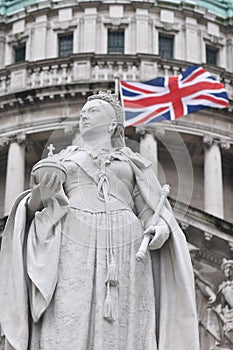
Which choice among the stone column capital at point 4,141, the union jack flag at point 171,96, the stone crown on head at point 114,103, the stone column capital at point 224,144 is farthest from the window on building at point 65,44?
the stone crown on head at point 114,103

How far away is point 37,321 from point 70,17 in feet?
144

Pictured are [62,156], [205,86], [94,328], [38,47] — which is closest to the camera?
[94,328]

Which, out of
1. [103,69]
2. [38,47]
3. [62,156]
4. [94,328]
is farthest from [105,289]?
[38,47]

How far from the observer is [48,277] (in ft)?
24.6

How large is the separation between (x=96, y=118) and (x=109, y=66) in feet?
120

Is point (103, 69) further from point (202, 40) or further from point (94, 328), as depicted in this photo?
point (94, 328)

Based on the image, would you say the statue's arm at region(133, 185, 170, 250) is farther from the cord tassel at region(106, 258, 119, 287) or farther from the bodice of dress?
the cord tassel at region(106, 258, 119, 287)

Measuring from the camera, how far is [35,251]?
25.0ft

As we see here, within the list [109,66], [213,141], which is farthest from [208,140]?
[109,66]

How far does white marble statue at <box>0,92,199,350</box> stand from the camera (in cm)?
Answer: 738

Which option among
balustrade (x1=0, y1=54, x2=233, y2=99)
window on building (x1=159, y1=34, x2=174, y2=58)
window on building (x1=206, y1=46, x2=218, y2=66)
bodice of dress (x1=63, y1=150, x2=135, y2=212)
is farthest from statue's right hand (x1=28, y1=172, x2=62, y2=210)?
window on building (x1=206, y1=46, x2=218, y2=66)

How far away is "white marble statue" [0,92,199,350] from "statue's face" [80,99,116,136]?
310 millimetres

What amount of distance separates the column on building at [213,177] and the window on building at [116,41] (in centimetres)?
758

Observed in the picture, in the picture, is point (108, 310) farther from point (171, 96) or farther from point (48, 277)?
point (171, 96)
